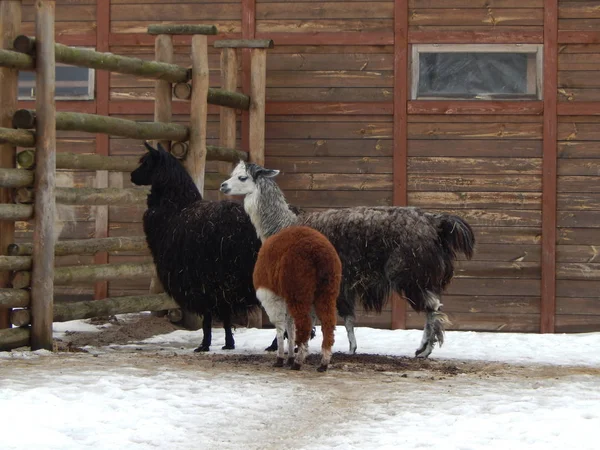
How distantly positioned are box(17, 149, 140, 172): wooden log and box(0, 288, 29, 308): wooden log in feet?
3.19

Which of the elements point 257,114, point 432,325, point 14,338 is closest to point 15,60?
point 14,338

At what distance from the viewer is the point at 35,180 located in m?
8.66

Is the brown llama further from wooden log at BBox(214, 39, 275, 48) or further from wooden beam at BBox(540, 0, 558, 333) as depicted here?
wooden beam at BBox(540, 0, 558, 333)

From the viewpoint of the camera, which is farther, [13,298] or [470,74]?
[470,74]

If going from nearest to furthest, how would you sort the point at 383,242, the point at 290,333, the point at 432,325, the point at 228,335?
the point at 290,333 → the point at 383,242 → the point at 432,325 → the point at 228,335

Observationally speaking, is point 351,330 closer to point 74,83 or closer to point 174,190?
point 174,190

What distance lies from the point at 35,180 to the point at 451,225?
3.28m

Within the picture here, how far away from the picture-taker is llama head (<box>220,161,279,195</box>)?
880 cm

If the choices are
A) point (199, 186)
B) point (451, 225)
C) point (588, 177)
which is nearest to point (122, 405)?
point (451, 225)

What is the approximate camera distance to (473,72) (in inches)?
459

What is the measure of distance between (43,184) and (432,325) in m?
3.27

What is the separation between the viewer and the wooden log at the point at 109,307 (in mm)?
9352

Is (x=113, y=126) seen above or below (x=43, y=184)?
above

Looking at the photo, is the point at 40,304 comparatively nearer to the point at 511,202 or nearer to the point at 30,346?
the point at 30,346
